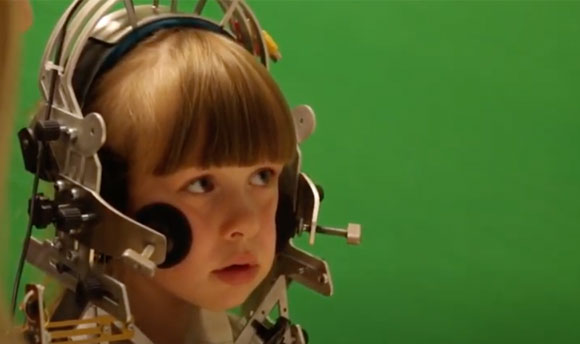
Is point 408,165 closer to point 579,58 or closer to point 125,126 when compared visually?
point 579,58

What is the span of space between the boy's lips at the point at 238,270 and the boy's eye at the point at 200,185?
79mm

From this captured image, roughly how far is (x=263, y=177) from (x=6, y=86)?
1.16 feet

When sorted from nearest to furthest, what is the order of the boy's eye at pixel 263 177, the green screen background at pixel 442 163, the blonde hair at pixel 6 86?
the blonde hair at pixel 6 86 → the boy's eye at pixel 263 177 → the green screen background at pixel 442 163

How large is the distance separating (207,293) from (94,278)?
124 mm

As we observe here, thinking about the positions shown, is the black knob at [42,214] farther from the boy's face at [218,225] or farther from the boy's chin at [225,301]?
the boy's chin at [225,301]

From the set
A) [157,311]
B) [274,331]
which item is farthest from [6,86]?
[274,331]

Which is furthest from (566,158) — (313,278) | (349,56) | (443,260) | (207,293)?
(207,293)

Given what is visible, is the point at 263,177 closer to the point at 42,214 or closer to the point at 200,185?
the point at 200,185

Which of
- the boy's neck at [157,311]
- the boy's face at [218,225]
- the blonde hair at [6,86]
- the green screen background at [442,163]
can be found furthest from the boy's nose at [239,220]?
the green screen background at [442,163]

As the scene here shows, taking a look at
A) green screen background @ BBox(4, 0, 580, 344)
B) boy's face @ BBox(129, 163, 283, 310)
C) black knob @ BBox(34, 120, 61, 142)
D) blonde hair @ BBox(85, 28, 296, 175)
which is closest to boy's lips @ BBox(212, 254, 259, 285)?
boy's face @ BBox(129, 163, 283, 310)

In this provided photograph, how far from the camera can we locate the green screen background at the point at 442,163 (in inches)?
62.4

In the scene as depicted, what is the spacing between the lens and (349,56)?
159cm

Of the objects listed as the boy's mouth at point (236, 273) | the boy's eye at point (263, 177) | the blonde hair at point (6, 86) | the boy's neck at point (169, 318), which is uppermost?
the blonde hair at point (6, 86)

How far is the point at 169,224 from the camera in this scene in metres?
0.97
